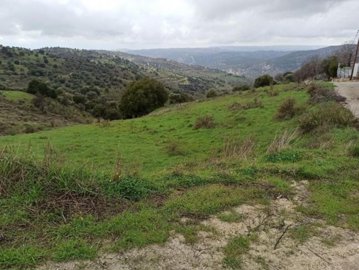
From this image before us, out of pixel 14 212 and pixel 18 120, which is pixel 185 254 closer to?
pixel 14 212

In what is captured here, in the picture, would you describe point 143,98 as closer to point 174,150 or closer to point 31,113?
point 31,113

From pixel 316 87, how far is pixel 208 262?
26.2 metres

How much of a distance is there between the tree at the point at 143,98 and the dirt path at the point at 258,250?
42836 millimetres

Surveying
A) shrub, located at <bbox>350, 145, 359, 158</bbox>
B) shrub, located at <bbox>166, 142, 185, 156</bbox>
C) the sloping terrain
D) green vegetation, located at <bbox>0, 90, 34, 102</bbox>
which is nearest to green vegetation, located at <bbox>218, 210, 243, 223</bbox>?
shrub, located at <bbox>350, 145, 359, 158</bbox>

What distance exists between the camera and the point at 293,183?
820cm

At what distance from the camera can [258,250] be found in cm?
539

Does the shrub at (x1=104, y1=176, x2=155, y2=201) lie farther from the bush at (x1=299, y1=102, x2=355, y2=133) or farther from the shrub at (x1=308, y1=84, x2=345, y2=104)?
the shrub at (x1=308, y1=84, x2=345, y2=104)

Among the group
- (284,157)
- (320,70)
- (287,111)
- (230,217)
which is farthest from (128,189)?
(320,70)

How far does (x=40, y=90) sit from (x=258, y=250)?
66202mm

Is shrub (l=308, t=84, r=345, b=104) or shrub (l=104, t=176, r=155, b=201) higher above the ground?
shrub (l=104, t=176, r=155, b=201)

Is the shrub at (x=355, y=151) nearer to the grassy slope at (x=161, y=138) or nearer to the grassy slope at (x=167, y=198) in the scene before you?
the grassy slope at (x=167, y=198)

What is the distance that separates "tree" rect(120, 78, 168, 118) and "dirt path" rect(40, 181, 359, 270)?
42836mm

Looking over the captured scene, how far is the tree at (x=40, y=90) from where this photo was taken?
65.8m

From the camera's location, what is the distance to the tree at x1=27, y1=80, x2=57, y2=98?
65756 mm
